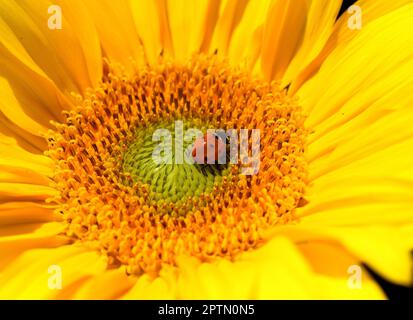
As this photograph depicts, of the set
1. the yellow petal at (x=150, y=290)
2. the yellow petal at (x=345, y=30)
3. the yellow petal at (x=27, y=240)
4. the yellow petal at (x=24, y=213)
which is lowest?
the yellow petal at (x=150, y=290)

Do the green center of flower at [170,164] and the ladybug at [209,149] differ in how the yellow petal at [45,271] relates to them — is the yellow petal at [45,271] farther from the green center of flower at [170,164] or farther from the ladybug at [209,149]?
the ladybug at [209,149]

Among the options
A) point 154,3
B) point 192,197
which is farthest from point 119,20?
point 192,197

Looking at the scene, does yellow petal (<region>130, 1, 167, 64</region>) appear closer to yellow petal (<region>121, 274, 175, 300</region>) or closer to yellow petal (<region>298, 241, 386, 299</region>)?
yellow petal (<region>121, 274, 175, 300</region>)

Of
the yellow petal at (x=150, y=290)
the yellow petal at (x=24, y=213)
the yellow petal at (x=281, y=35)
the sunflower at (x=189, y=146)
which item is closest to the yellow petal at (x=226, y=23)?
the sunflower at (x=189, y=146)

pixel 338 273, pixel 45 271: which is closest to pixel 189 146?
pixel 45 271

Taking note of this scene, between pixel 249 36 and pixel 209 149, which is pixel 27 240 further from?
pixel 249 36

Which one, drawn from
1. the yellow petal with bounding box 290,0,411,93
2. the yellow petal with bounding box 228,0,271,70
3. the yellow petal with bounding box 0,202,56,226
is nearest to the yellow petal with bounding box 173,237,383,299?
the yellow petal with bounding box 0,202,56,226

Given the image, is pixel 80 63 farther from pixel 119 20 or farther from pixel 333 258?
pixel 333 258
